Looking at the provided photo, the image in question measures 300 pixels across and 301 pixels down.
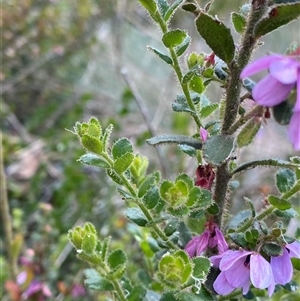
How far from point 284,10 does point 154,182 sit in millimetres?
242

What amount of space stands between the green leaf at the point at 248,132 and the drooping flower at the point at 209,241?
0.11 meters

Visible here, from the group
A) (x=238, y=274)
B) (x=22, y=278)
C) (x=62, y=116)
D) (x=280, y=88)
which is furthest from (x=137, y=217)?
(x=62, y=116)

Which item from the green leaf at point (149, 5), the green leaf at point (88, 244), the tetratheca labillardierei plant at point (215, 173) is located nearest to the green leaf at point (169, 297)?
the tetratheca labillardierei plant at point (215, 173)

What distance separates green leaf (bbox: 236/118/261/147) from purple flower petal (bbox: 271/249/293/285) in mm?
122

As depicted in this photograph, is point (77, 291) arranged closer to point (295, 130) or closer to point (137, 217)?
point (137, 217)

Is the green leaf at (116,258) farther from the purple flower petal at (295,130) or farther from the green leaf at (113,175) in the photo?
the purple flower petal at (295,130)

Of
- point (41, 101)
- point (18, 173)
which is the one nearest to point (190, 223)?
point (18, 173)

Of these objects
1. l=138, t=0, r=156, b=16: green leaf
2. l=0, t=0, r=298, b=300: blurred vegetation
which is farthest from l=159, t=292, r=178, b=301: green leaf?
l=0, t=0, r=298, b=300: blurred vegetation

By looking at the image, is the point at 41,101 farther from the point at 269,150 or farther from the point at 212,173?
the point at 212,173

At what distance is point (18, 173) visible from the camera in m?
2.11

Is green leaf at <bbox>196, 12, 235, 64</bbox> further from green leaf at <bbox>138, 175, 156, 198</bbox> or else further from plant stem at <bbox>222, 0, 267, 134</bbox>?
green leaf at <bbox>138, 175, 156, 198</bbox>

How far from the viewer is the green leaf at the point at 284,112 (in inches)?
16.5

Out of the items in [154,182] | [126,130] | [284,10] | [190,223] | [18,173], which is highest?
[284,10]

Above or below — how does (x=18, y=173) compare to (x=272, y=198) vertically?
below
